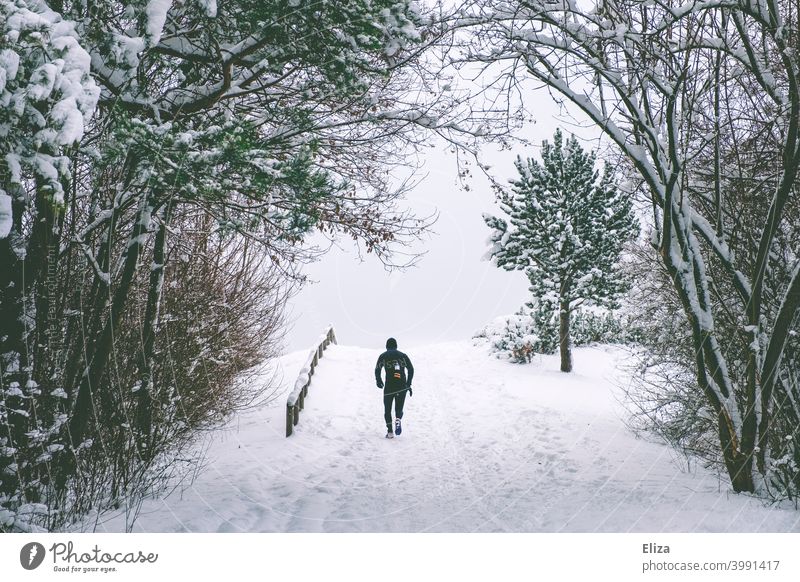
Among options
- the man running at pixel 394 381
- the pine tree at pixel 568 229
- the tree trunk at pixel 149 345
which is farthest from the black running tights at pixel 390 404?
the pine tree at pixel 568 229

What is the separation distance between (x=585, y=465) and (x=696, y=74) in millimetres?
4706

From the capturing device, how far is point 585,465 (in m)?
5.90

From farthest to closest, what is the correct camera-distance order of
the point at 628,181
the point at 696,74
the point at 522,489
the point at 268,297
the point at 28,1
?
the point at 268,297 → the point at 628,181 → the point at 522,489 → the point at 696,74 → the point at 28,1

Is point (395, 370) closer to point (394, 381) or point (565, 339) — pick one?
point (394, 381)

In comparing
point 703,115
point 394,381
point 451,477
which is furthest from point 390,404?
point 703,115

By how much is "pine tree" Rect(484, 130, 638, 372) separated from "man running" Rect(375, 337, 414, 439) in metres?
7.91

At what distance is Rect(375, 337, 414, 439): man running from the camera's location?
784 centimetres

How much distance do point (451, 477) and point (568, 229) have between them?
413 inches

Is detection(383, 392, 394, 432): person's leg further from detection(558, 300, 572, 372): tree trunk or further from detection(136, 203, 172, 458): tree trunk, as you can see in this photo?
detection(558, 300, 572, 372): tree trunk

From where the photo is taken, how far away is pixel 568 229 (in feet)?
46.0

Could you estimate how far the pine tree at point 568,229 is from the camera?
1420 cm

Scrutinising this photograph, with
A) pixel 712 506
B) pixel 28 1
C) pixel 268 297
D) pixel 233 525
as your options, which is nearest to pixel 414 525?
pixel 233 525

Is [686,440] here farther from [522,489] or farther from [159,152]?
[159,152]

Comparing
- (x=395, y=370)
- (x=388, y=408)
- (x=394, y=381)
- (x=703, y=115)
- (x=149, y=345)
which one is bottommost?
(x=388, y=408)
